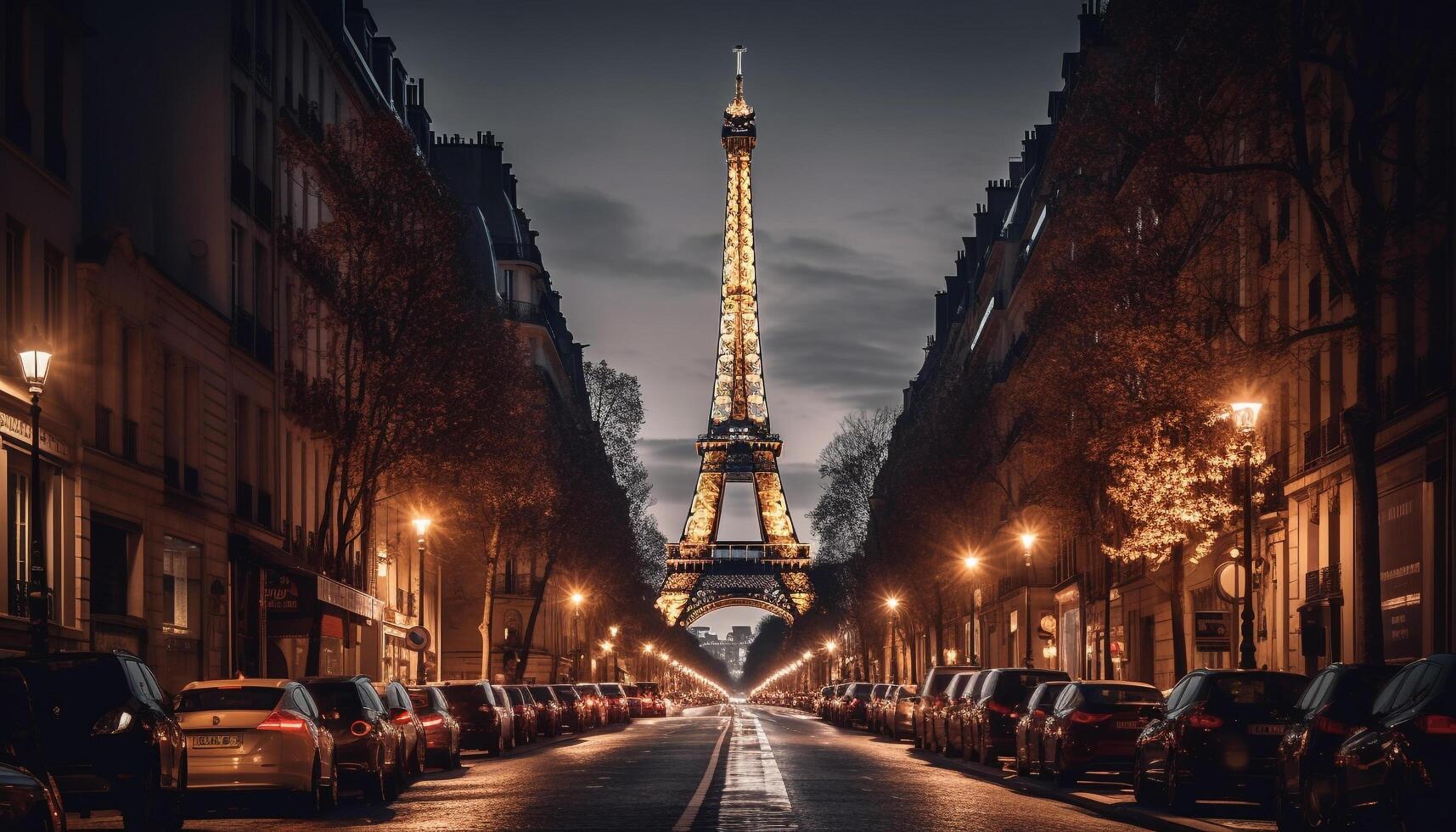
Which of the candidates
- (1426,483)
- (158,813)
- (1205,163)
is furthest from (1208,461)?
(158,813)

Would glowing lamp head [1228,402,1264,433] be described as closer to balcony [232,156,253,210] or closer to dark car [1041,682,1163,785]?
dark car [1041,682,1163,785]

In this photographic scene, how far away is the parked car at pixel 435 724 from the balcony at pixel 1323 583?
55.5 ft

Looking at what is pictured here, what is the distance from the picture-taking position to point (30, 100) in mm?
32875

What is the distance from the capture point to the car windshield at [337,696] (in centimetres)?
2639

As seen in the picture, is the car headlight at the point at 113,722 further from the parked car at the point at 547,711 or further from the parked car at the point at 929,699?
the parked car at the point at 547,711

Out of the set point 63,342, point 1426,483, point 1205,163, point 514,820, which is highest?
point 1205,163

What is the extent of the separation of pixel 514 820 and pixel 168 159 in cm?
2596

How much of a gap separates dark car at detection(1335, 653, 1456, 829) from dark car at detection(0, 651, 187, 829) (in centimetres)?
1077

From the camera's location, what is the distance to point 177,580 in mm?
41031

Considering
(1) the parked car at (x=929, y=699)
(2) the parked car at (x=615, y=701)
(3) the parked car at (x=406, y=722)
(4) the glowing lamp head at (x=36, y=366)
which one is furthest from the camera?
(2) the parked car at (x=615, y=701)

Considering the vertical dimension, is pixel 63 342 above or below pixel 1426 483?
above

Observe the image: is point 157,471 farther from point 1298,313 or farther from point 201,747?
point 1298,313

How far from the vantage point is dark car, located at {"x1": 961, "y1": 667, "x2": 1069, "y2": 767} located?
37.1 metres

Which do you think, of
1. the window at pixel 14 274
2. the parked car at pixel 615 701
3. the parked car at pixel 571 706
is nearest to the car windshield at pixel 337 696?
the window at pixel 14 274
